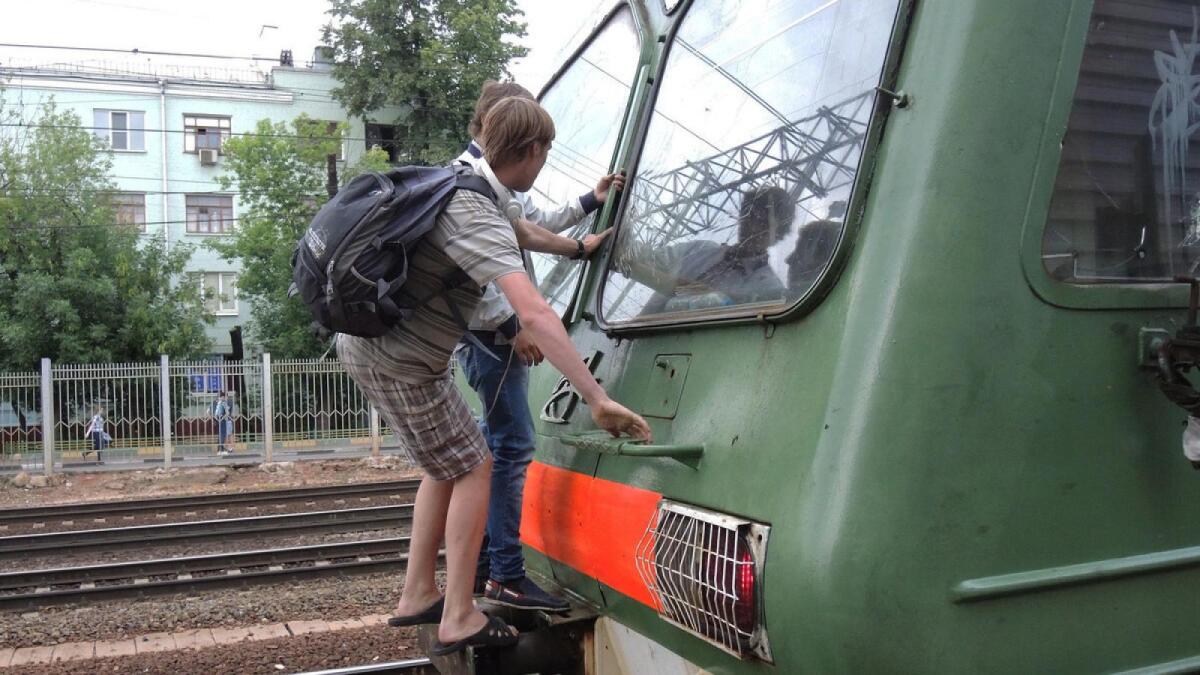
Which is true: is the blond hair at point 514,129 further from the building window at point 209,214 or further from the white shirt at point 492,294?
the building window at point 209,214

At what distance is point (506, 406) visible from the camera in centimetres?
301

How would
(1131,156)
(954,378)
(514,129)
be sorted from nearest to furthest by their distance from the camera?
(954,378) → (1131,156) → (514,129)

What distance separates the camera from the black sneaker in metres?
2.78

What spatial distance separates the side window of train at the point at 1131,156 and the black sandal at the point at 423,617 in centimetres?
182

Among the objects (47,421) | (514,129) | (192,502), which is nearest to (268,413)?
(47,421)

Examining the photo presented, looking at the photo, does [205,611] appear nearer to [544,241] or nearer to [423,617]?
[423,617]

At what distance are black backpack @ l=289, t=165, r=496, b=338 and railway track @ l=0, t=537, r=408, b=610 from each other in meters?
5.78

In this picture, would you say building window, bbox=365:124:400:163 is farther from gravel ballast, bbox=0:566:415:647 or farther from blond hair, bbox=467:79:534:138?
blond hair, bbox=467:79:534:138

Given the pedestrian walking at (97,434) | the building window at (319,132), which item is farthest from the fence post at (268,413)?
the building window at (319,132)

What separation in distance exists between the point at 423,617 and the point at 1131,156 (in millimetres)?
2055

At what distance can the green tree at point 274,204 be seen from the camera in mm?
29016

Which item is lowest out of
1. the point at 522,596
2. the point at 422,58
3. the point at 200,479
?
the point at 200,479

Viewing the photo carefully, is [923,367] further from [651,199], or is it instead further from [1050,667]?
[651,199]

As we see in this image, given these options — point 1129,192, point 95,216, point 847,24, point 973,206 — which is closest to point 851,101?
point 847,24
